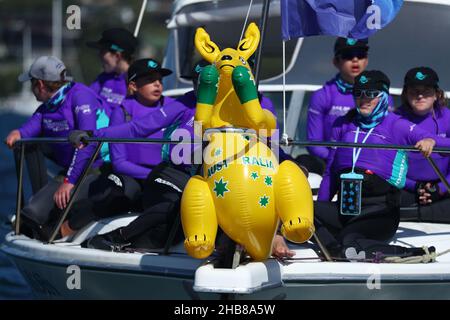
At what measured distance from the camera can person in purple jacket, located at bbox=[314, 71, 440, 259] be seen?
7.58 m

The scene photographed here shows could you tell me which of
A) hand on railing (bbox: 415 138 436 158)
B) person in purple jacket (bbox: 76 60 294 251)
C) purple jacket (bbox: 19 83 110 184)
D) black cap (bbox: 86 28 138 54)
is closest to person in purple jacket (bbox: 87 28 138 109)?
black cap (bbox: 86 28 138 54)

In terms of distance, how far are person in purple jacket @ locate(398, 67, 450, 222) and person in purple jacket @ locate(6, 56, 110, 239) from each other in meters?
2.38

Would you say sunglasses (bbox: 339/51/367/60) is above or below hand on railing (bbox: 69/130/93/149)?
above

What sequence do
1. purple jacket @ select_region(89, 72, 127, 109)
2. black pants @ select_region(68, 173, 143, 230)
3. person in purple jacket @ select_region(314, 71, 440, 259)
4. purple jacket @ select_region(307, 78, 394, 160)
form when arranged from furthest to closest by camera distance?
1. purple jacket @ select_region(89, 72, 127, 109)
2. purple jacket @ select_region(307, 78, 394, 160)
3. black pants @ select_region(68, 173, 143, 230)
4. person in purple jacket @ select_region(314, 71, 440, 259)

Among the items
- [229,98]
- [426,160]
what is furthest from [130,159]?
[426,160]

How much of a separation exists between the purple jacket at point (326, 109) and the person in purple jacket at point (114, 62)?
1.77 meters

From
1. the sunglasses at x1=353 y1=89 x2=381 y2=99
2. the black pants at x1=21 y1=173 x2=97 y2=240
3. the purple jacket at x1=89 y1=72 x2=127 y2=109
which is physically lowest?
the black pants at x1=21 y1=173 x2=97 y2=240

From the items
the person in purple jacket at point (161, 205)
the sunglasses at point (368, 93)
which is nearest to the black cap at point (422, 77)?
the sunglasses at point (368, 93)

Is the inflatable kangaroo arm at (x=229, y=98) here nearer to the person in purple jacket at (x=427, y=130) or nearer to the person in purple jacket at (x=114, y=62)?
the person in purple jacket at (x=427, y=130)

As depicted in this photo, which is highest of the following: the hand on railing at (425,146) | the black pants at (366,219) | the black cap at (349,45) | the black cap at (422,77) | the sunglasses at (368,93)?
the black cap at (349,45)

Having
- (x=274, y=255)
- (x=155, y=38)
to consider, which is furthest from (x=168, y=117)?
(x=155, y=38)

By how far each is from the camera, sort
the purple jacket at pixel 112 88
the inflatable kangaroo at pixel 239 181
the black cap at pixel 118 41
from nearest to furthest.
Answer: the inflatable kangaroo at pixel 239 181, the black cap at pixel 118 41, the purple jacket at pixel 112 88

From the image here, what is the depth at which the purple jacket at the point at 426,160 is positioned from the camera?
8.38 m

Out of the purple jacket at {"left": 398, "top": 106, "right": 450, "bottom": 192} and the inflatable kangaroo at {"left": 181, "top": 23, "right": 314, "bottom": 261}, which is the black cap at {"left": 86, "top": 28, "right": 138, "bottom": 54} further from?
the inflatable kangaroo at {"left": 181, "top": 23, "right": 314, "bottom": 261}
